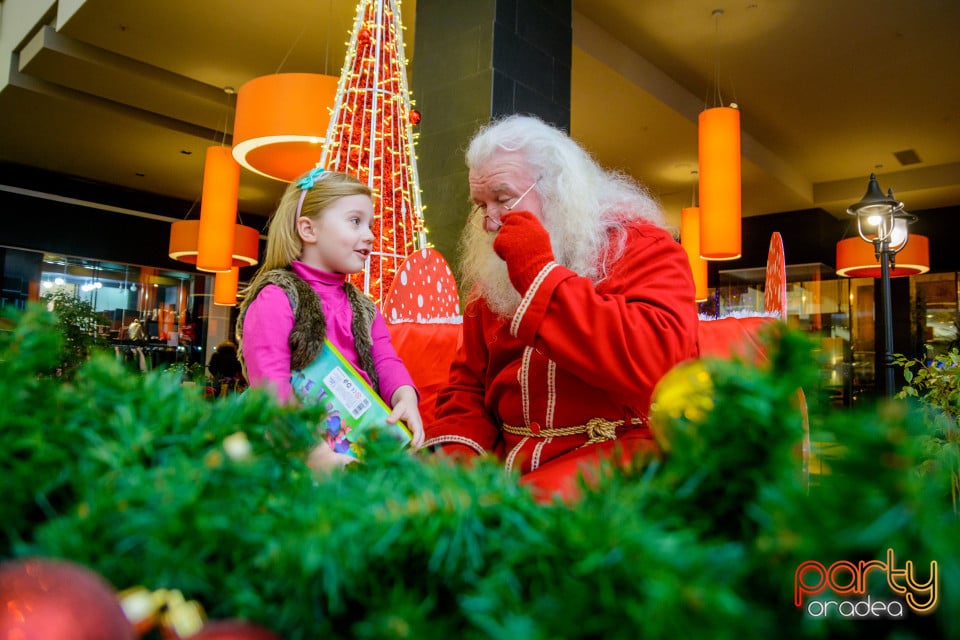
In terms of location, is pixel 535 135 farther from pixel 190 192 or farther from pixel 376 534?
pixel 190 192

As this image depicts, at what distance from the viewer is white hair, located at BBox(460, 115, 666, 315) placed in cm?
154

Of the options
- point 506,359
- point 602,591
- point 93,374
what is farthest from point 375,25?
point 602,591

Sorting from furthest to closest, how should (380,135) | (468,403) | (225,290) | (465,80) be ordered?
1. (225,290)
2. (465,80)
3. (380,135)
4. (468,403)

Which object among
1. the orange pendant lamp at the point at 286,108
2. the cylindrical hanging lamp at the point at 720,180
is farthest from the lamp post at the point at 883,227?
the orange pendant lamp at the point at 286,108

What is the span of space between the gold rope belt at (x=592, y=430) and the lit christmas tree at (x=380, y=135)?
1655mm

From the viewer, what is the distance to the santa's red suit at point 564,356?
119 centimetres

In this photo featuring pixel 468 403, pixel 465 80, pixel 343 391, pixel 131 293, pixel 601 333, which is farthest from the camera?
pixel 131 293

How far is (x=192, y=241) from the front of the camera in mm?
7957

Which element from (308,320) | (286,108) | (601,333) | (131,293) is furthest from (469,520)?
(131,293)

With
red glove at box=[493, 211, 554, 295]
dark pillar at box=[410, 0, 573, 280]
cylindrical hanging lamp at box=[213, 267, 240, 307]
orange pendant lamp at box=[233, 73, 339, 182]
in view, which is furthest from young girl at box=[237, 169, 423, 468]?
cylindrical hanging lamp at box=[213, 267, 240, 307]

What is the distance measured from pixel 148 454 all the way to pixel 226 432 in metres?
0.04

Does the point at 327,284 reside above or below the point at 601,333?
above

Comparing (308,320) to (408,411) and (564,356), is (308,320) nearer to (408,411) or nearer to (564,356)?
(408,411)

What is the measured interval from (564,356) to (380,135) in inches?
80.6
